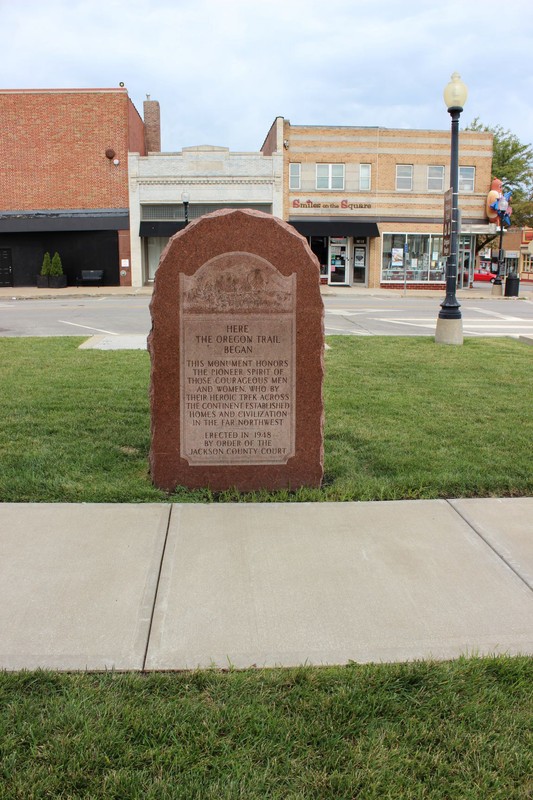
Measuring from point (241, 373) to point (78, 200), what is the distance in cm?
3383

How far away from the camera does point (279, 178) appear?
35719 mm

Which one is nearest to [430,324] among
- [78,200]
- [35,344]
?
[35,344]

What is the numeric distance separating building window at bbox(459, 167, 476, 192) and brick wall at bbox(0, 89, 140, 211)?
17.3m

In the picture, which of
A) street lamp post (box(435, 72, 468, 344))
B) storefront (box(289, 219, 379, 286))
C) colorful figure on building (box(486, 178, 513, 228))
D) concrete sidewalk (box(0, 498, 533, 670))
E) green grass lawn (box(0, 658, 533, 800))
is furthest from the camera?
storefront (box(289, 219, 379, 286))

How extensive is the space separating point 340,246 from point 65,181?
14.3m

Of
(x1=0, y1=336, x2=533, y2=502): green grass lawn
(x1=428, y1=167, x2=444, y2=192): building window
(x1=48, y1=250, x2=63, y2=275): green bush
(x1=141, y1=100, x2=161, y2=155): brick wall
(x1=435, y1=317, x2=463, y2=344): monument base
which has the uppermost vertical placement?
(x1=141, y1=100, x2=161, y2=155): brick wall

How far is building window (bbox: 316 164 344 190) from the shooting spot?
36562mm

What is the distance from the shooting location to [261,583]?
3.64m

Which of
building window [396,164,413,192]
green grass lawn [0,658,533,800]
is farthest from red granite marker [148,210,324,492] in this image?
building window [396,164,413,192]

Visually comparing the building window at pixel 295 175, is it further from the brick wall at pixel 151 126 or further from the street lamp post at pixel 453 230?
the street lamp post at pixel 453 230

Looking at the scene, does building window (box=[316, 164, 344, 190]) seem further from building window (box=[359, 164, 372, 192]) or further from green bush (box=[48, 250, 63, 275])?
green bush (box=[48, 250, 63, 275])

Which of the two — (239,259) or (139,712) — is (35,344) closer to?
(239,259)

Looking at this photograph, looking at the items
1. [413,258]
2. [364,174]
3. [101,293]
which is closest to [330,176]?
[364,174]

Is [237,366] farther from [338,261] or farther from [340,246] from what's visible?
[338,261]
